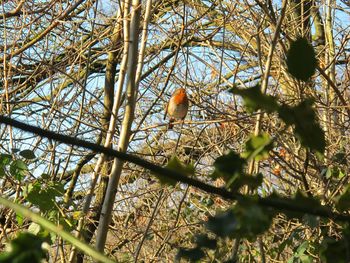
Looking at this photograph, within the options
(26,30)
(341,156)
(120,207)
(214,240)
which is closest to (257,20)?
(341,156)

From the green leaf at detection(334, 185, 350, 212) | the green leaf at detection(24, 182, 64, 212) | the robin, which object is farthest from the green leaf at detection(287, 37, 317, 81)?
the robin

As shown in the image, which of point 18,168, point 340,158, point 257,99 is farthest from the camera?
point 340,158

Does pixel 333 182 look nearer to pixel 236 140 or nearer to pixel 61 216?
pixel 236 140

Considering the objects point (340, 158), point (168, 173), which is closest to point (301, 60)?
point (168, 173)

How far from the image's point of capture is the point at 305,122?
56 centimetres

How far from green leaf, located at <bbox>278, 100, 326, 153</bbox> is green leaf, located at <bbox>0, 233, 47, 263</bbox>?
228 millimetres

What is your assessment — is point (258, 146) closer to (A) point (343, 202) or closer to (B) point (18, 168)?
(A) point (343, 202)

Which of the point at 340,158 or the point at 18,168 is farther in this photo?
the point at 340,158

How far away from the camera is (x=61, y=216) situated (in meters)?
2.85

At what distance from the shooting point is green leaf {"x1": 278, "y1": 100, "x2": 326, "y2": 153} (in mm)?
553

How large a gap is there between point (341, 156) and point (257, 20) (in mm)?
874

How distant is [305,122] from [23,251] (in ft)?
0.86

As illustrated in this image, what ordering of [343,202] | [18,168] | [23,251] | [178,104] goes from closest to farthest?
[23,251] → [343,202] → [18,168] → [178,104]

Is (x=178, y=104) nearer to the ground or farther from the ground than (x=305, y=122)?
farther from the ground
